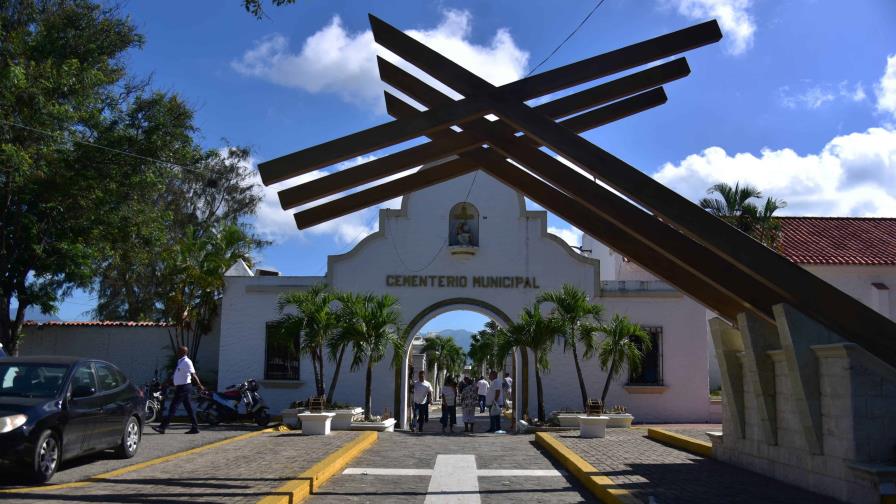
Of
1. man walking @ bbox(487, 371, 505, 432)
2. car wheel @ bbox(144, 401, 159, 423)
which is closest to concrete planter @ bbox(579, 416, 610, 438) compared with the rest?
man walking @ bbox(487, 371, 505, 432)

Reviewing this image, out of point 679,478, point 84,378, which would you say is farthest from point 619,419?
point 84,378

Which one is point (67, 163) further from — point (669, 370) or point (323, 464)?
point (669, 370)

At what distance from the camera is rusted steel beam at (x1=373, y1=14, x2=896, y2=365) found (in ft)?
27.8

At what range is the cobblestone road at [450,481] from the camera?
8.80 meters

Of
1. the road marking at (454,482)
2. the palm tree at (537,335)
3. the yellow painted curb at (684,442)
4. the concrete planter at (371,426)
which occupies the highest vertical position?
the palm tree at (537,335)

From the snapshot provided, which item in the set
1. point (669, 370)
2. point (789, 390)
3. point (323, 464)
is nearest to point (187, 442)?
point (323, 464)

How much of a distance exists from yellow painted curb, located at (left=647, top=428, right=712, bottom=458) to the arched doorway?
20.7ft

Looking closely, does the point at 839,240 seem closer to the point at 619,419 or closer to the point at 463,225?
the point at 463,225

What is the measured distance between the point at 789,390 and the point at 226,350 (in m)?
16.8

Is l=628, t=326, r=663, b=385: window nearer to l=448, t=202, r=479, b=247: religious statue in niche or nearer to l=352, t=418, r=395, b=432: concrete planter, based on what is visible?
l=448, t=202, r=479, b=247: religious statue in niche

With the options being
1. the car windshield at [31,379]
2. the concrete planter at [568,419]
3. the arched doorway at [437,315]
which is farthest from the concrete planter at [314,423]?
the car windshield at [31,379]

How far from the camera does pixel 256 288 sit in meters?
22.7

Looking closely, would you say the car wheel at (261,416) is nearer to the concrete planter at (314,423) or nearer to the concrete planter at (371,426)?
the concrete planter at (371,426)

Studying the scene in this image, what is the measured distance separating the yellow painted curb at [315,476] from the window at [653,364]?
1047 cm
